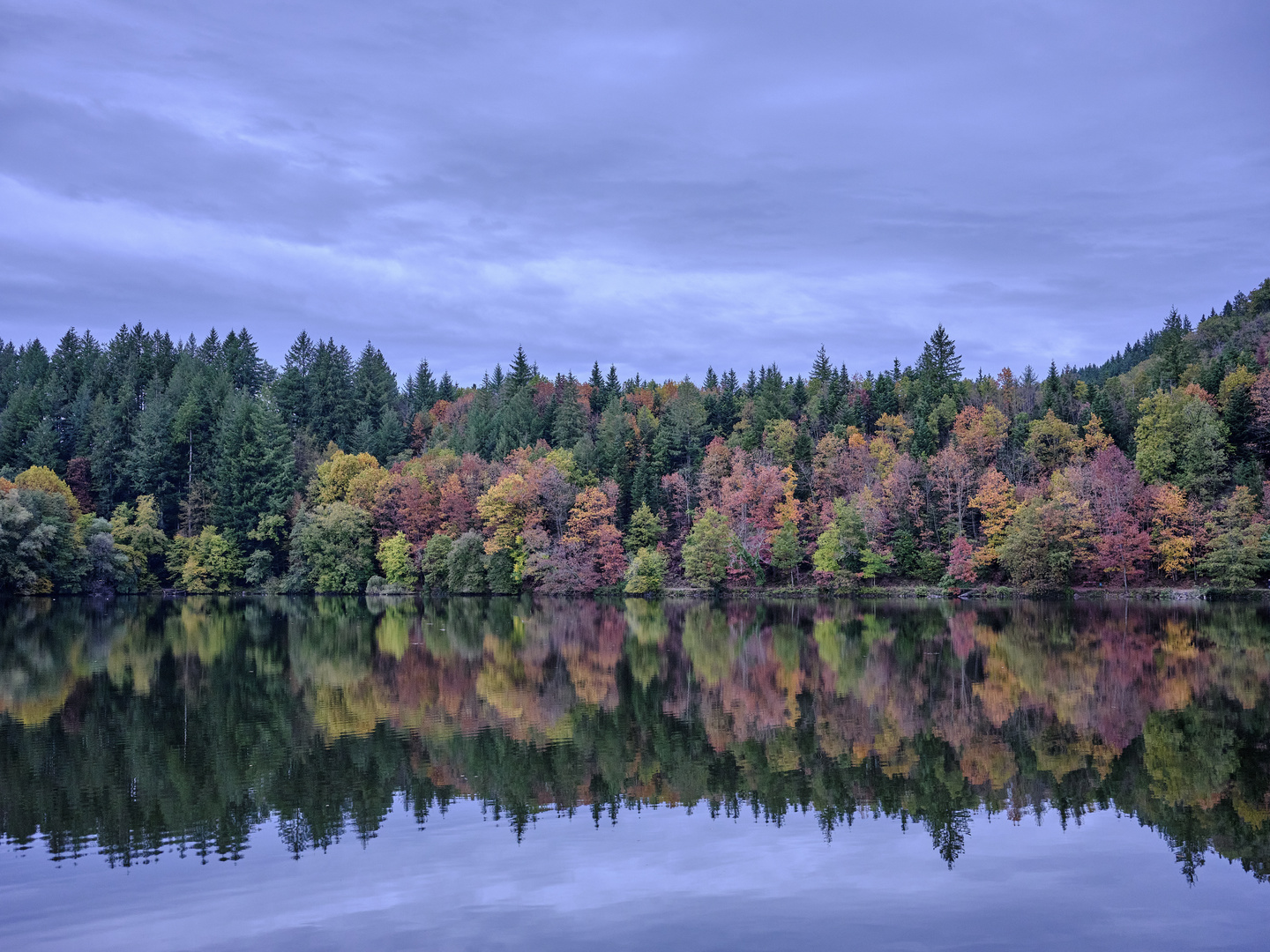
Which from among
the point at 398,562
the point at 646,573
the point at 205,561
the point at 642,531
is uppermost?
the point at 642,531

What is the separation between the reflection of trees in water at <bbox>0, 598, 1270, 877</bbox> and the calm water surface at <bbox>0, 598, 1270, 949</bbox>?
0.10 metres

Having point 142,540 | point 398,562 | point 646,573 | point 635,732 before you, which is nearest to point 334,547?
point 398,562

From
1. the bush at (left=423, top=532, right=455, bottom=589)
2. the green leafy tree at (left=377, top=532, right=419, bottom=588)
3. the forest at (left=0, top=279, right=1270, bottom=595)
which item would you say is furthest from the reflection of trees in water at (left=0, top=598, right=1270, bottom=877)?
the green leafy tree at (left=377, top=532, right=419, bottom=588)

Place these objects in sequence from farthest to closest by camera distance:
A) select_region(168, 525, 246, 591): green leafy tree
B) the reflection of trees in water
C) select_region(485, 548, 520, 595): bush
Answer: select_region(168, 525, 246, 591): green leafy tree → select_region(485, 548, 520, 595): bush → the reflection of trees in water

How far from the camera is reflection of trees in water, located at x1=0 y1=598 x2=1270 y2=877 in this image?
1502 cm

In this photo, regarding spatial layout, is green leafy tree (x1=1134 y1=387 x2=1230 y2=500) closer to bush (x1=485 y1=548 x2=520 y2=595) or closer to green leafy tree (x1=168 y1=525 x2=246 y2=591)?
bush (x1=485 y1=548 x2=520 y2=595)

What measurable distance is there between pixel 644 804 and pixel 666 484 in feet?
237

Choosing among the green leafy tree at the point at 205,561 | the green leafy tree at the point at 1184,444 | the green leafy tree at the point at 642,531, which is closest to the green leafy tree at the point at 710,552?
the green leafy tree at the point at 642,531

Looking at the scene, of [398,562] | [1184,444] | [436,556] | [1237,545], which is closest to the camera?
[1237,545]

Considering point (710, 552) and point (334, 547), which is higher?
point (334, 547)

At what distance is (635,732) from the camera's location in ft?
68.3

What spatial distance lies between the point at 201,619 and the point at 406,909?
4802 cm

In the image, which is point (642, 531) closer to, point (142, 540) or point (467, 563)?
point (467, 563)

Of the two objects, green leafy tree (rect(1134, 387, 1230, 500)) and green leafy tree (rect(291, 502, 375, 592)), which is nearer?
green leafy tree (rect(1134, 387, 1230, 500))
